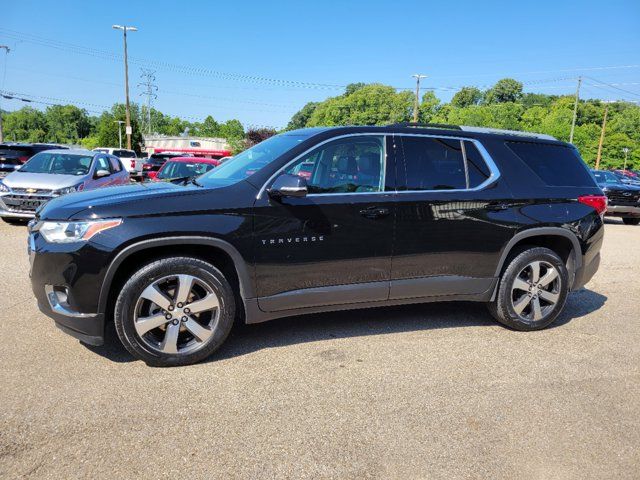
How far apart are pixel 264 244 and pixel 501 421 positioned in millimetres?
1974

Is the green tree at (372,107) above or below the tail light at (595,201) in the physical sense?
above

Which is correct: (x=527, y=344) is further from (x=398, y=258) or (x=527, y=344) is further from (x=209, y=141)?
(x=209, y=141)

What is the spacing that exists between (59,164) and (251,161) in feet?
27.1

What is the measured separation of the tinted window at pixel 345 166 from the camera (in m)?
3.85

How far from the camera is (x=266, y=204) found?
3613 millimetres

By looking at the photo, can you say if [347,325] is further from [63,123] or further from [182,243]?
[63,123]

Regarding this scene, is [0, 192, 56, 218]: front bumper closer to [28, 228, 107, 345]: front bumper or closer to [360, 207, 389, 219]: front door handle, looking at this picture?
[28, 228, 107, 345]: front bumper

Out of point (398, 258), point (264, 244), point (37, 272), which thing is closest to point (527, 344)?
point (398, 258)

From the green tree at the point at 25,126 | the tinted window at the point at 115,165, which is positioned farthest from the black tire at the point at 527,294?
the green tree at the point at 25,126

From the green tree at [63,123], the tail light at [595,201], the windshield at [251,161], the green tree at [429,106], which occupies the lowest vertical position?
the tail light at [595,201]

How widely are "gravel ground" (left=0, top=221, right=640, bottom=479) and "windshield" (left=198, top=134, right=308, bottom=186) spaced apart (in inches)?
53.8

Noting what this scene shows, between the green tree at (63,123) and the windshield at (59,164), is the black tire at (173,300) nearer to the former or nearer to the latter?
the windshield at (59,164)

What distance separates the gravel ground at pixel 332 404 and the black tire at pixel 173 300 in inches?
4.3

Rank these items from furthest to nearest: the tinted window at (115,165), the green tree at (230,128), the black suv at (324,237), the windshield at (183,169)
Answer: the green tree at (230,128), the windshield at (183,169), the tinted window at (115,165), the black suv at (324,237)
